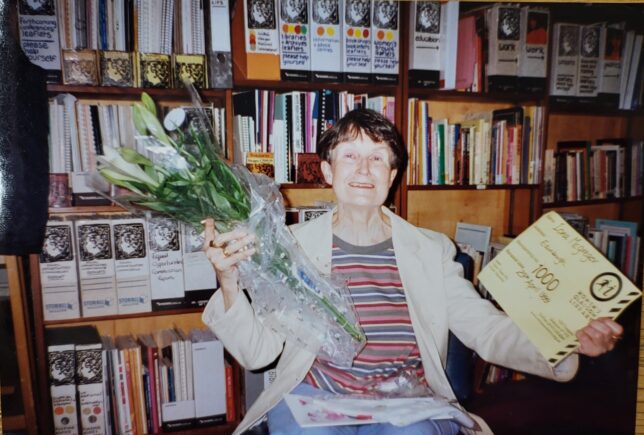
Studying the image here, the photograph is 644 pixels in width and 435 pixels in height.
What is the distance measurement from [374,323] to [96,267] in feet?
3.67

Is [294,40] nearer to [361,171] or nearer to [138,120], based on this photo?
[361,171]

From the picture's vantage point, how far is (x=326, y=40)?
172 cm

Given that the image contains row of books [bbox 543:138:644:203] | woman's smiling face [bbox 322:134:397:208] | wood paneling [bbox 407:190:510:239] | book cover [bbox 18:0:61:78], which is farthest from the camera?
wood paneling [bbox 407:190:510:239]

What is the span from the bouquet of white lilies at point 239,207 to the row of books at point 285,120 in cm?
71

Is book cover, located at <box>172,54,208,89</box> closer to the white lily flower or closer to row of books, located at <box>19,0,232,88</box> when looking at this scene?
row of books, located at <box>19,0,232,88</box>

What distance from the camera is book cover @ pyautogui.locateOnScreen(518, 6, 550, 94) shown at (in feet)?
6.23

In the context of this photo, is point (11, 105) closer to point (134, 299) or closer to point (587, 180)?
point (134, 299)

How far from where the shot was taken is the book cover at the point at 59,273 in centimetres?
153

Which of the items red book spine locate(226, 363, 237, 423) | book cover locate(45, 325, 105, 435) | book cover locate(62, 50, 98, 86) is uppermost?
book cover locate(62, 50, 98, 86)

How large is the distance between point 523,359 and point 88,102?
6.02ft

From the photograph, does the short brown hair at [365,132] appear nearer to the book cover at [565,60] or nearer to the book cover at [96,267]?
the book cover at [96,267]

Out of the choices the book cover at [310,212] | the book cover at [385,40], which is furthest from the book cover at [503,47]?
the book cover at [310,212]

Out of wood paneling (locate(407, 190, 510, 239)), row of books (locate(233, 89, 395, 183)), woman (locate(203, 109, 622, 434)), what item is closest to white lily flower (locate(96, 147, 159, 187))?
woman (locate(203, 109, 622, 434))

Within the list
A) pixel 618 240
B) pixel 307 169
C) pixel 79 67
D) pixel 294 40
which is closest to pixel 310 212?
pixel 307 169
